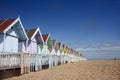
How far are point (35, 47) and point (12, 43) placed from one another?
6.85 meters

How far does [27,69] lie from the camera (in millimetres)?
13680

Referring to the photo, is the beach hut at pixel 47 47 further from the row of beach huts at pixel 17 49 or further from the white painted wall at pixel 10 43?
the white painted wall at pixel 10 43

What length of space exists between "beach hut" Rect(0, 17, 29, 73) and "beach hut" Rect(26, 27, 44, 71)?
1545 millimetres

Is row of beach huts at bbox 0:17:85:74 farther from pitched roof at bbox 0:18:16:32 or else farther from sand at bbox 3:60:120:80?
sand at bbox 3:60:120:80

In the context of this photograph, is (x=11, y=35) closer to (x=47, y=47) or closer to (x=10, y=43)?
(x=10, y=43)

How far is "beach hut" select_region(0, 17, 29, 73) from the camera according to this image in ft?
36.7

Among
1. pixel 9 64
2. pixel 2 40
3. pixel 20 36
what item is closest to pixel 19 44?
pixel 20 36

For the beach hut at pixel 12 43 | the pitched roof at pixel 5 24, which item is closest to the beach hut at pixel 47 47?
the beach hut at pixel 12 43

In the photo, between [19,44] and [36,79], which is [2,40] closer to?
[19,44]

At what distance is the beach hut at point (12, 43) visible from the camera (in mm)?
11172

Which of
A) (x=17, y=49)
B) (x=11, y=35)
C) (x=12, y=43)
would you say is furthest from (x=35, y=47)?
(x=11, y=35)

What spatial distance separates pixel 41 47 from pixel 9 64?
14.9 meters

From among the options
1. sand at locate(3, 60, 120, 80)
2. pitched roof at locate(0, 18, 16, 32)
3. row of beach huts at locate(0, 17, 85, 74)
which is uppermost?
pitched roof at locate(0, 18, 16, 32)

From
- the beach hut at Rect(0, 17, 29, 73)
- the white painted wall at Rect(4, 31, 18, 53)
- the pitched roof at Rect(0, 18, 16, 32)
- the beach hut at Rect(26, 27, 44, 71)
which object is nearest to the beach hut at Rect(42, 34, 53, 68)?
the beach hut at Rect(26, 27, 44, 71)
